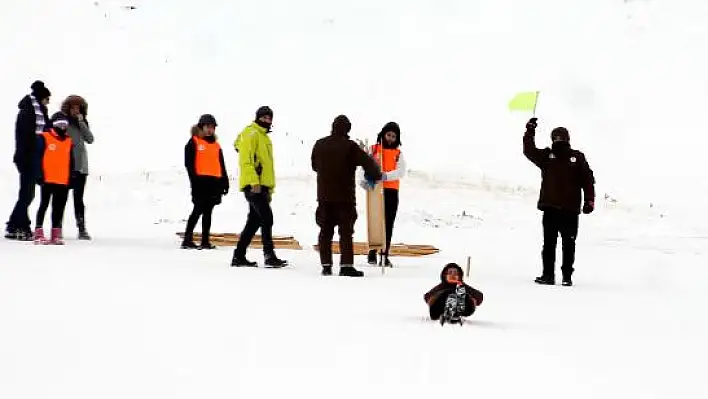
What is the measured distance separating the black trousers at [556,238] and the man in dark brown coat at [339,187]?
2.11 metres

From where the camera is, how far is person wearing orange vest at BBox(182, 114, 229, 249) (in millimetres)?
12047

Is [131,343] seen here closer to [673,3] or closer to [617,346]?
[617,346]

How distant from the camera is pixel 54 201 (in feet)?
37.0

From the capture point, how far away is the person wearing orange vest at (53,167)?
1105 centimetres

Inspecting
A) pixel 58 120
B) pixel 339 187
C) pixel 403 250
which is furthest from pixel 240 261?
pixel 403 250

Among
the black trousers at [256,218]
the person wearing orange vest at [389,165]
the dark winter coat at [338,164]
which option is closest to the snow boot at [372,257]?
the person wearing orange vest at [389,165]

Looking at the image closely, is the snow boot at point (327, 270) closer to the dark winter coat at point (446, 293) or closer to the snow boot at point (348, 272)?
the snow boot at point (348, 272)

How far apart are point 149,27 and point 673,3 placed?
16.6m

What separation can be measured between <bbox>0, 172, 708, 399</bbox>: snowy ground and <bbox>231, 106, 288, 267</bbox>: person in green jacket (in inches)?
18.2

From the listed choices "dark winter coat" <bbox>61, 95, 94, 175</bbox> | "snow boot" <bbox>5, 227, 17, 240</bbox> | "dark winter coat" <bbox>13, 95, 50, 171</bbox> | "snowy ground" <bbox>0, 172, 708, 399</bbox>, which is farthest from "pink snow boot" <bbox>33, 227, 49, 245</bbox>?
"dark winter coat" <bbox>61, 95, 94, 175</bbox>

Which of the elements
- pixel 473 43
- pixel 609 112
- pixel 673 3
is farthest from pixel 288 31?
pixel 673 3

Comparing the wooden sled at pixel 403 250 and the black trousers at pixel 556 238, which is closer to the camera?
the black trousers at pixel 556 238

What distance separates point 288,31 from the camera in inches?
1117

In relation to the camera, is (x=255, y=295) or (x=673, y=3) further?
(x=673, y=3)
